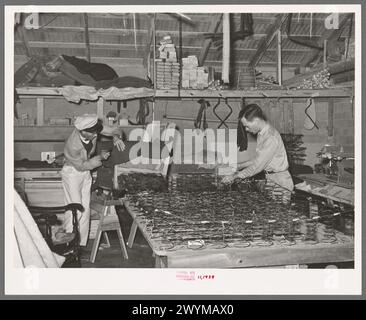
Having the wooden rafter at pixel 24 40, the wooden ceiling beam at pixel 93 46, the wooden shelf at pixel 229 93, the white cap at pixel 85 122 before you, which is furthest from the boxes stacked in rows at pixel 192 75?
the wooden rafter at pixel 24 40

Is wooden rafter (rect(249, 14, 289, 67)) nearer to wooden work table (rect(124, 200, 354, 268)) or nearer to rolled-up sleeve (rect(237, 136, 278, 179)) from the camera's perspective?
rolled-up sleeve (rect(237, 136, 278, 179))

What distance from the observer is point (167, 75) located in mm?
6367

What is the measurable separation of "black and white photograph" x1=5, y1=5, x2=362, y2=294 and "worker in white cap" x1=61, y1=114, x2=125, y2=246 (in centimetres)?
2

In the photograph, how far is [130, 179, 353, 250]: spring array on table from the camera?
3.06m

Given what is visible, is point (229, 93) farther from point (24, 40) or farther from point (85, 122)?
point (24, 40)

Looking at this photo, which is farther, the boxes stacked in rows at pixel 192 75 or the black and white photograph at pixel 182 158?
the boxes stacked in rows at pixel 192 75

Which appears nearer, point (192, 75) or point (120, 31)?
point (192, 75)

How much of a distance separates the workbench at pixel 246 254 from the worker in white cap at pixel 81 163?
2.79m

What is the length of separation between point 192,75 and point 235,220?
11.5ft

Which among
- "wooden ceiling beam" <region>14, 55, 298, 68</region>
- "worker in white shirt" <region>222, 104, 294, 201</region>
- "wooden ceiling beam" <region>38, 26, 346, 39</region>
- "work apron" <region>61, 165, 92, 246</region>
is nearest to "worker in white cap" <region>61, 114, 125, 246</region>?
"work apron" <region>61, 165, 92, 246</region>

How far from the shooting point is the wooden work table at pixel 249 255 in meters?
2.83

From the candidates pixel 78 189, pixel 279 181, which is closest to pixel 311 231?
pixel 279 181

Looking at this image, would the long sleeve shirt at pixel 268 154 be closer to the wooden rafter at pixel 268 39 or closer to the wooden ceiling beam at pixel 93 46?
the wooden rafter at pixel 268 39
